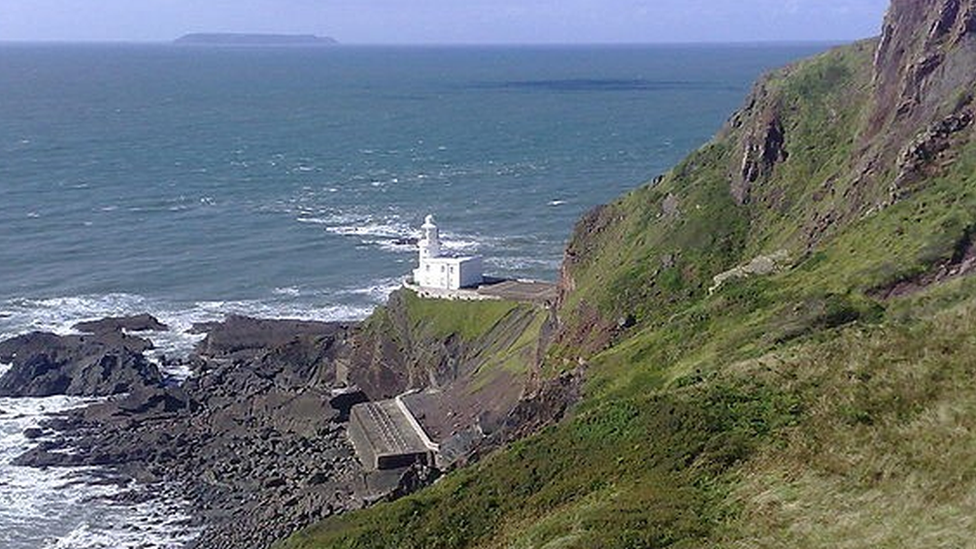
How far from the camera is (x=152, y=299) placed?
3556 inches

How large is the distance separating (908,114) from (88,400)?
46.0m

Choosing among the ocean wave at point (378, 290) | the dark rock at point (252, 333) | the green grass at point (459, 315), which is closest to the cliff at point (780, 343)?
the green grass at point (459, 315)

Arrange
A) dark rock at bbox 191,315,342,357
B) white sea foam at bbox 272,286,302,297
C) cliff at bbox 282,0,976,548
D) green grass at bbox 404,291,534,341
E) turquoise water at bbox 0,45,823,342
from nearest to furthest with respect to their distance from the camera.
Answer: cliff at bbox 282,0,976,548
green grass at bbox 404,291,534,341
dark rock at bbox 191,315,342,357
white sea foam at bbox 272,286,302,297
turquoise water at bbox 0,45,823,342

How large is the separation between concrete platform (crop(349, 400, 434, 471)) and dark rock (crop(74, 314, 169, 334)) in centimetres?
2347

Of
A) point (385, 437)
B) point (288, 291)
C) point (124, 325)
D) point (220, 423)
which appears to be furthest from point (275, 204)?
point (385, 437)

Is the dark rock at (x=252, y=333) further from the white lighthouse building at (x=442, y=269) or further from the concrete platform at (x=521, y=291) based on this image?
the concrete platform at (x=521, y=291)

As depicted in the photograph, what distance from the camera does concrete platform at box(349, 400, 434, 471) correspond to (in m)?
56.6

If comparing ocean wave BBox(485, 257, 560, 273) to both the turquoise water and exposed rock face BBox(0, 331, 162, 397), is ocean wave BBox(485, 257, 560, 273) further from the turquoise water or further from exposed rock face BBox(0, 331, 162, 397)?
exposed rock face BBox(0, 331, 162, 397)

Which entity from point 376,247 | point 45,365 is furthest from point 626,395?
point 376,247

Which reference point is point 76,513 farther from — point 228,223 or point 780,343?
point 228,223

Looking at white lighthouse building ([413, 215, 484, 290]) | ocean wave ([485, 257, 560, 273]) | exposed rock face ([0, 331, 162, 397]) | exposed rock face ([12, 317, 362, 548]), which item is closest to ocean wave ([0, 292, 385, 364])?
exposed rock face ([0, 331, 162, 397])

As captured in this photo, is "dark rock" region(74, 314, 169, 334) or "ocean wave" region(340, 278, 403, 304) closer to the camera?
"dark rock" region(74, 314, 169, 334)

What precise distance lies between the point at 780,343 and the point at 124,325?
55.2m

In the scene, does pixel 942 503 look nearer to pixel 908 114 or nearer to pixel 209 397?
pixel 908 114
